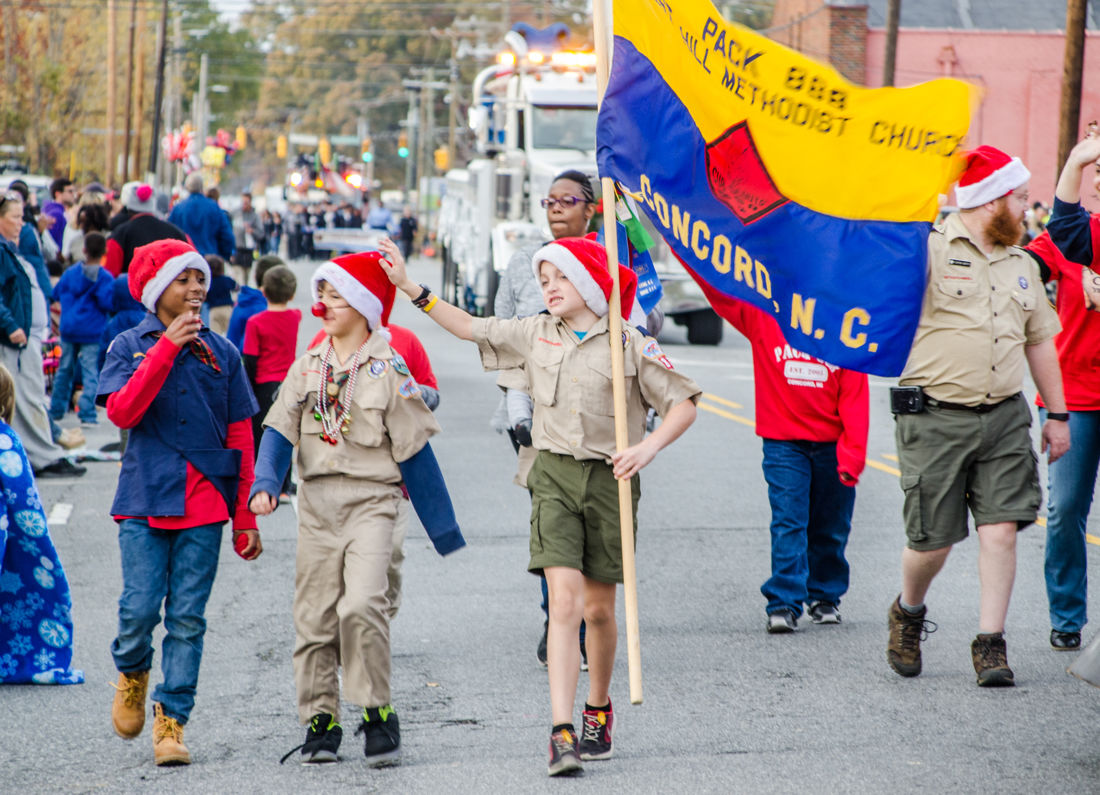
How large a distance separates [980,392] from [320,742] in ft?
9.71

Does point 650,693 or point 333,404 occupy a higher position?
point 333,404

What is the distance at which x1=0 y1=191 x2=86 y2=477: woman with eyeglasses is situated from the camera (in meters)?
11.0

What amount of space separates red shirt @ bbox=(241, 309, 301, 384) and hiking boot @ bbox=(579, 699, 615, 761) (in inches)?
191

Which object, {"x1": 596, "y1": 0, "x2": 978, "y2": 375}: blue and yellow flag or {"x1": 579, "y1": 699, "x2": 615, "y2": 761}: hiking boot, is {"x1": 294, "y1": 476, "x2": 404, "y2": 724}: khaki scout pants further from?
{"x1": 596, "y1": 0, "x2": 978, "y2": 375}: blue and yellow flag

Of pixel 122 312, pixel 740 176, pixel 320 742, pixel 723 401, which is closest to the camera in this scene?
pixel 320 742

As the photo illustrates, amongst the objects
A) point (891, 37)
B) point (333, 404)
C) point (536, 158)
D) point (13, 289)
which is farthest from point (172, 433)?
point (891, 37)

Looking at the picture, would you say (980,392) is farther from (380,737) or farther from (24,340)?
(24,340)

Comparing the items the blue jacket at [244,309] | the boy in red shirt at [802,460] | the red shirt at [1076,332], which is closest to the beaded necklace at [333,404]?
the boy in red shirt at [802,460]

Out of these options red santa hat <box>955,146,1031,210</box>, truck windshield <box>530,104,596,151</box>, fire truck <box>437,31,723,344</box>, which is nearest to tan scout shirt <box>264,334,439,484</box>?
red santa hat <box>955,146,1031,210</box>

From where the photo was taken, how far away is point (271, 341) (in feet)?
32.0

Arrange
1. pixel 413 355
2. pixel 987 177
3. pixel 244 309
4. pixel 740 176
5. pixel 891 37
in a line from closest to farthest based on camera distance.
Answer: pixel 740 176 < pixel 987 177 < pixel 413 355 < pixel 244 309 < pixel 891 37

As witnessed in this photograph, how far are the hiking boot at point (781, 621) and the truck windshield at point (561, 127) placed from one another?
668 inches

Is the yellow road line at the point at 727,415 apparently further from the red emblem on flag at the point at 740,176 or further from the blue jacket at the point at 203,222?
the red emblem on flag at the point at 740,176

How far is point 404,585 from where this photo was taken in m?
8.34
